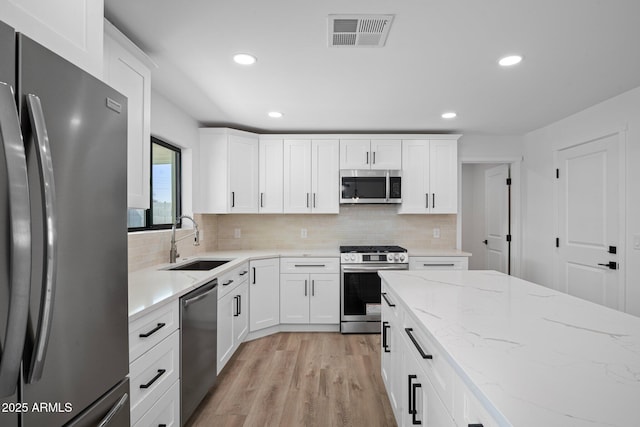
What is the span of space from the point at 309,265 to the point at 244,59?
2265 mm

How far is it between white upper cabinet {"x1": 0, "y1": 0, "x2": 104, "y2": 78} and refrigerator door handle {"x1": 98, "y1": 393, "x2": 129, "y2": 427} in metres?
1.19

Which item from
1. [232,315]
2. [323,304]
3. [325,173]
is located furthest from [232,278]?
[325,173]

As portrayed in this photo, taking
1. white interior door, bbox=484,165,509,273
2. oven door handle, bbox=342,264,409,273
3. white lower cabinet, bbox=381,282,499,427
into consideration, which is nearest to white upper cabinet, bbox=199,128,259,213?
oven door handle, bbox=342,264,409,273

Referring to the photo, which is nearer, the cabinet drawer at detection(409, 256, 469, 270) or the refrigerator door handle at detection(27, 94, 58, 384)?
the refrigerator door handle at detection(27, 94, 58, 384)

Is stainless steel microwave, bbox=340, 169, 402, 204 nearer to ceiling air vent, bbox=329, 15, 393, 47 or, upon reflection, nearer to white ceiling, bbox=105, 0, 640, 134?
white ceiling, bbox=105, 0, 640, 134

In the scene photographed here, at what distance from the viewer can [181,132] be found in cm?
325

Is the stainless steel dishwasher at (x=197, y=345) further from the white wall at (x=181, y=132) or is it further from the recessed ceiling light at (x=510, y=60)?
the recessed ceiling light at (x=510, y=60)

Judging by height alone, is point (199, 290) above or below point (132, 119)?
below

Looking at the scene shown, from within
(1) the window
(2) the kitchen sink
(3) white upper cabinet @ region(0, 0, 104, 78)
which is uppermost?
(3) white upper cabinet @ region(0, 0, 104, 78)

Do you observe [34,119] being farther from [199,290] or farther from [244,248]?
[244,248]

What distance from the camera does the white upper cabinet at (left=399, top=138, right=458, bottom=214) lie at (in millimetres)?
3955

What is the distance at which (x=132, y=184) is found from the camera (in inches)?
71.2

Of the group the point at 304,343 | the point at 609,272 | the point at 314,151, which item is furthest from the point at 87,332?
the point at 609,272

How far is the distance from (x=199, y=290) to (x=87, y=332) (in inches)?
45.6
